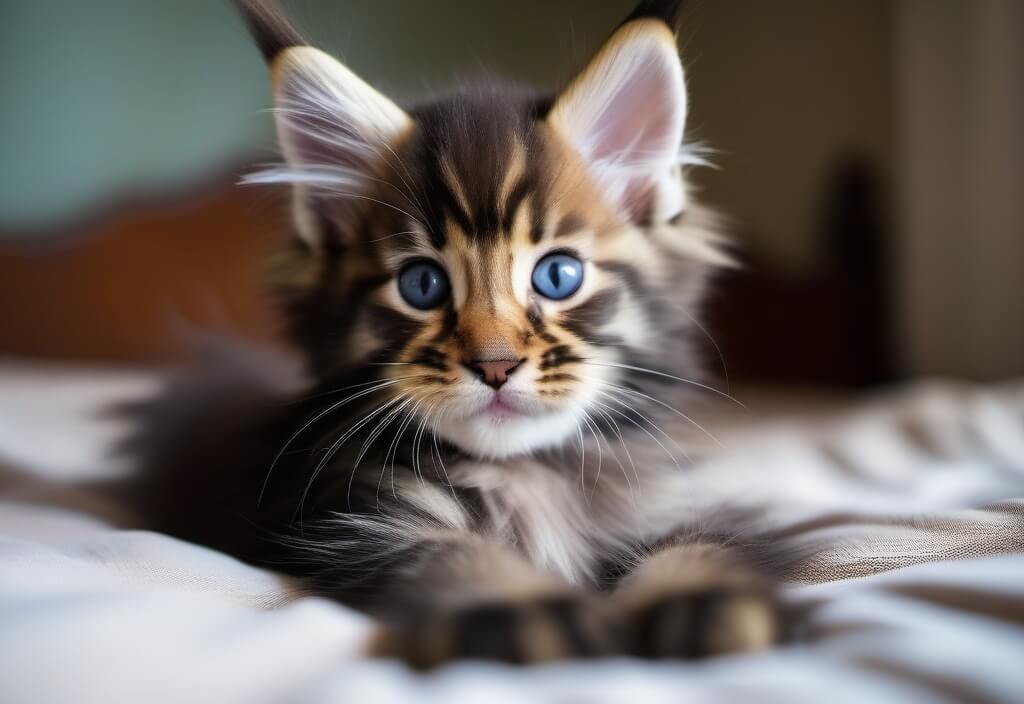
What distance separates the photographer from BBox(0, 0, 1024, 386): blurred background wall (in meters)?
3.22

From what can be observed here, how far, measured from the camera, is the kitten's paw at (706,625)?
0.72m

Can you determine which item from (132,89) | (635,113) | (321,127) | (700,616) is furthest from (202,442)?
(132,89)

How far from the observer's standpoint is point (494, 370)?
38.6 inches

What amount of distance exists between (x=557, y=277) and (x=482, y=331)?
0.54 feet

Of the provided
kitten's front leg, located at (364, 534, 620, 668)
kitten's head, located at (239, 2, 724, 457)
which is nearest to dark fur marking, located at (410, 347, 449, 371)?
kitten's head, located at (239, 2, 724, 457)

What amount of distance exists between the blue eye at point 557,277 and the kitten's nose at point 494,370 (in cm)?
15

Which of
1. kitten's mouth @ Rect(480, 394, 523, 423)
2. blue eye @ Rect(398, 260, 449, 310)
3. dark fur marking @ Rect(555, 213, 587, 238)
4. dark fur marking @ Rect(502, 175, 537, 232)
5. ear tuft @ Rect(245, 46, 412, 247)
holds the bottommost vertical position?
kitten's mouth @ Rect(480, 394, 523, 423)

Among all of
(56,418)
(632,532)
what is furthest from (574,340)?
(56,418)

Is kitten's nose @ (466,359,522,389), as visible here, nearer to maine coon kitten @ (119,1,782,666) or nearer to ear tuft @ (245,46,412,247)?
maine coon kitten @ (119,1,782,666)

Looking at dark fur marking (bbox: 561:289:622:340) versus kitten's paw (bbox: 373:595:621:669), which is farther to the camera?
dark fur marking (bbox: 561:289:622:340)

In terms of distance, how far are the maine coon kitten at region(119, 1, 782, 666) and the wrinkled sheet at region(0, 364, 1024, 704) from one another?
0.39ft

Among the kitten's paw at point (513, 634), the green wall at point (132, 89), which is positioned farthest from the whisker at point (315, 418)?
the green wall at point (132, 89)

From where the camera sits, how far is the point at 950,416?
6.44 feet

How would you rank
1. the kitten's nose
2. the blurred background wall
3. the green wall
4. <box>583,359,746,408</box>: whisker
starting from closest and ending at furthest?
1. the kitten's nose
2. <box>583,359,746,408</box>: whisker
3. the blurred background wall
4. the green wall
